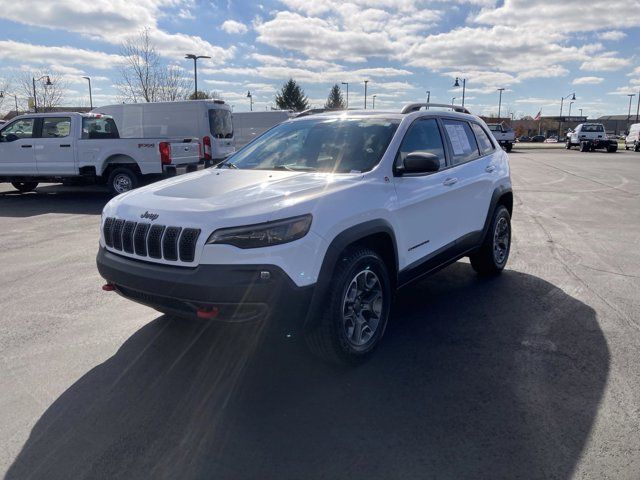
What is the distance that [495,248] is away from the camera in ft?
18.9

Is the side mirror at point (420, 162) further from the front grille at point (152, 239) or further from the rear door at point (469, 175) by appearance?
the front grille at point (152, 239)

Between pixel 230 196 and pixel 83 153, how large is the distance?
10242 millimetres

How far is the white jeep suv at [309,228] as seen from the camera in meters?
3.04

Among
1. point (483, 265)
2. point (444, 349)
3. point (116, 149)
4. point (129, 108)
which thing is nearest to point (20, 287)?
point (444, 349)

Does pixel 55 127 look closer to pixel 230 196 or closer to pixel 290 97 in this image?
pixel 230 196

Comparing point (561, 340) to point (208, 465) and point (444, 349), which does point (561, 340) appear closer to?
point (444, 349)

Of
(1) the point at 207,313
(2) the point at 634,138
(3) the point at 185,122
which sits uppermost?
(2) the point at 634,138

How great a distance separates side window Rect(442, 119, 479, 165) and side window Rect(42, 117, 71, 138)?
1026 cm

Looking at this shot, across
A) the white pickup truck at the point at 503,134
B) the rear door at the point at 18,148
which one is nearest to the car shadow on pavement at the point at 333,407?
the rear door at the point at 18,148

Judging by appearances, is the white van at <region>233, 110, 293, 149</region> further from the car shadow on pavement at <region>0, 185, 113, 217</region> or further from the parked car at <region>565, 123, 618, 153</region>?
the parked car at <region>565, 123, 618, 153</region>

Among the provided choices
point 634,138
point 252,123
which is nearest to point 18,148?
point 252,123

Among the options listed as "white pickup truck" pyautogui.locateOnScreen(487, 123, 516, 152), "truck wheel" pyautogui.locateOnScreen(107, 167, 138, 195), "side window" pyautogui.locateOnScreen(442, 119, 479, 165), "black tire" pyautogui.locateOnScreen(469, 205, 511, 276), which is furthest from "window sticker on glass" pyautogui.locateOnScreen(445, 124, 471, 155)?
"white pickup truck" pyautogui.locateOnScreen(487, 123, 516, 152)

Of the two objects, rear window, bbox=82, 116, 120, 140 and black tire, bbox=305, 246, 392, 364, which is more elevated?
rear window, bbox=82, 116, 120, 140

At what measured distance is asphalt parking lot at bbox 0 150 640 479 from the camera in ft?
8.67
